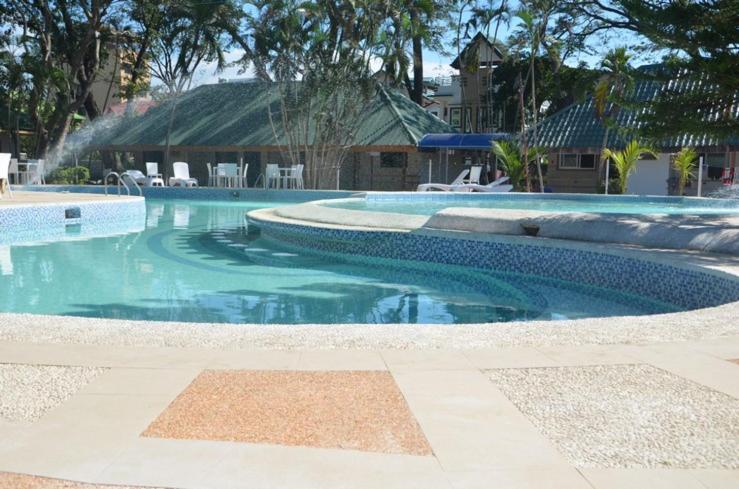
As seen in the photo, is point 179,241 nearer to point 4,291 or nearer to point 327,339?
point 4,291

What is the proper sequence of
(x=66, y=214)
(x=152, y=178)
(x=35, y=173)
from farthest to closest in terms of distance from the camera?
(x=152, y=178) → (x=35, y=173) → (x=66, y=214)

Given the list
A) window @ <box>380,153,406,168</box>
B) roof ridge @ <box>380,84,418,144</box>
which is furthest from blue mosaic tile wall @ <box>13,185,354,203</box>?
window @ <box>380,153,406,168</box>

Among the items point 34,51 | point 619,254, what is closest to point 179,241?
point 619,254

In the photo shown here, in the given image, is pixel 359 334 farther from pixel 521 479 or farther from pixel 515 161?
pixel 515 161

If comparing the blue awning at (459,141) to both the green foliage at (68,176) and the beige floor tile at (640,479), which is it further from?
the beige floor tile at (640,479)

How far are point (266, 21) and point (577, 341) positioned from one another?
2289 cm

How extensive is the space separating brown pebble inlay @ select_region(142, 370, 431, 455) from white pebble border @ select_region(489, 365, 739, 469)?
0.64 metres

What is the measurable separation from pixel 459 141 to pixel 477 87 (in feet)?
44.1

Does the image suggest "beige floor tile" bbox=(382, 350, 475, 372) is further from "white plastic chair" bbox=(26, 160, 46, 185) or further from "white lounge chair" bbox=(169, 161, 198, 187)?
"white lounge chair" bbox=(169, 161, 198, 187)

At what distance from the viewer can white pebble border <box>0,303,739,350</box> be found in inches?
178

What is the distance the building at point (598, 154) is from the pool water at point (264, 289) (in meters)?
16.7

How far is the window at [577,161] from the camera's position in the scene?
28266 mm

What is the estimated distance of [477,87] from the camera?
40.4m

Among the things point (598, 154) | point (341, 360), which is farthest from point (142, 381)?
point (598, 154)
